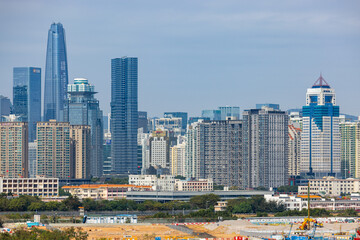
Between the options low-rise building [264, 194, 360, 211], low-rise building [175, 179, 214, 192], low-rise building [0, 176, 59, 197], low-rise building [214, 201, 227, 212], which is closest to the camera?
low-rise building [214, 201, 227, 212]

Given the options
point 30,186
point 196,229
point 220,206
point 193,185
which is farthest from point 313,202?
point 196,229

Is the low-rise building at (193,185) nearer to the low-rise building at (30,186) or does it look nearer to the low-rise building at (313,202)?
the low-rise building at (30,186)

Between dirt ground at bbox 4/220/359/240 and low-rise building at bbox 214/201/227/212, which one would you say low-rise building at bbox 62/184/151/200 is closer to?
low-rise building at bbox 214/201/227/212

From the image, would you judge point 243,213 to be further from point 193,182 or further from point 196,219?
point 193,182

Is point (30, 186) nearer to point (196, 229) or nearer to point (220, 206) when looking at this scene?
point (220, 206)

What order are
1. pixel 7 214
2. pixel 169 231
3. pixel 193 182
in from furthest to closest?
1. pixel 193 182
2. pixel 7 214
3. pixel 169 231

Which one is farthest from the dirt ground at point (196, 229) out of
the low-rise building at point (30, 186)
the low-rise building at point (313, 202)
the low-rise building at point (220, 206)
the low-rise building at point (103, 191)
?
the low-rise building at point (103, 191)

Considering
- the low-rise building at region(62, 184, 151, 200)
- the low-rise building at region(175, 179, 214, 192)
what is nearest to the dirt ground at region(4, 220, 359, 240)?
the low-rise building at region(62, 184, 151, 200)

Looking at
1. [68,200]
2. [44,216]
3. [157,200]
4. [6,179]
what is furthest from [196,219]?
[6,179]
